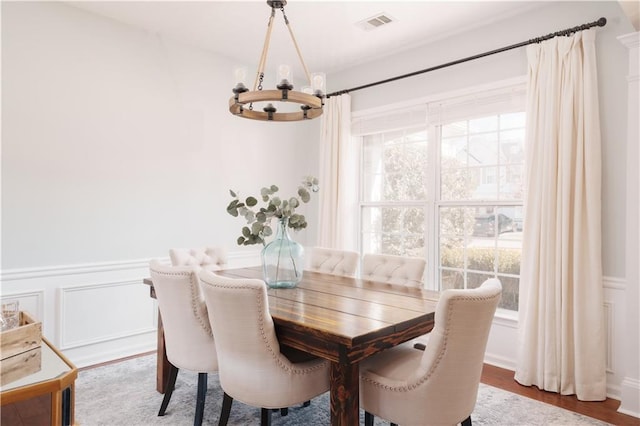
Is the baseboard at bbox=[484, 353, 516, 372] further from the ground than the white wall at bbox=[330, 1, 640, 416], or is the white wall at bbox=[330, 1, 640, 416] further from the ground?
the white wall at bbox=[330, 1, 640, 416]

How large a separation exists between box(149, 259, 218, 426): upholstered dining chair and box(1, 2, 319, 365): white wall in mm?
1421

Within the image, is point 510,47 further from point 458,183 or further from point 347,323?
point 347,323

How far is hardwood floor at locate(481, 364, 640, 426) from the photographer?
2459 millimetres

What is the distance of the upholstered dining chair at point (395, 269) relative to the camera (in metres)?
2.67

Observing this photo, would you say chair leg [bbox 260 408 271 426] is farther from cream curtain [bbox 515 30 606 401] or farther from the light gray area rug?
cream curtain [bbox 515 30 606 401]

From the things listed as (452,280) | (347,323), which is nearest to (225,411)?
(347,323)

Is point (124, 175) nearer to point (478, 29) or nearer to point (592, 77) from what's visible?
point (478, 29)

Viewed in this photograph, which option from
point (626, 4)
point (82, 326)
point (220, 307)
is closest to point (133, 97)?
point (82, 326)

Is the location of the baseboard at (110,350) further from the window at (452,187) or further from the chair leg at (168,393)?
the window at (452,187)

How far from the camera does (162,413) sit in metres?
2.41

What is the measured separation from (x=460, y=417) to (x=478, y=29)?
3.09 metres

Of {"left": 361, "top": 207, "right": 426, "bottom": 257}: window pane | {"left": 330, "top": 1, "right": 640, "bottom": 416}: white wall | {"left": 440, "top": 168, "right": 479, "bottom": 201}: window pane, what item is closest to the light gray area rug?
{"left": 330, "top": 1, "right": 640, "bottom": 416}: white wall

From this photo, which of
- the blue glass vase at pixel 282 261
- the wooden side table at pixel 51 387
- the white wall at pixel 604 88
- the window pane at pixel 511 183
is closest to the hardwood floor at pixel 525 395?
the white wall at pixel 604 88

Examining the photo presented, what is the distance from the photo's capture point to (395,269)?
2.79 meters
